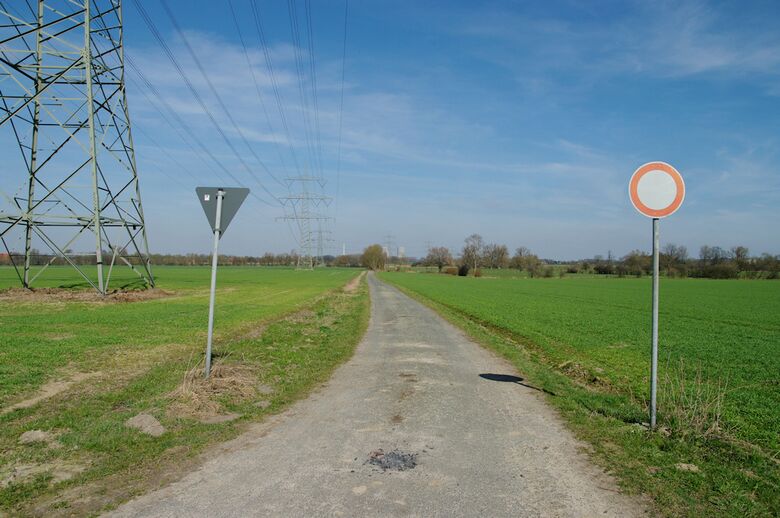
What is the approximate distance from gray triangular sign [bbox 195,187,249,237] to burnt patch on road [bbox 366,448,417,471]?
5.26 metres

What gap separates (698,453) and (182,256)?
202526 mm

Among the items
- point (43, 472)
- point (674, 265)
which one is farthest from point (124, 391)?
point (674, 265)

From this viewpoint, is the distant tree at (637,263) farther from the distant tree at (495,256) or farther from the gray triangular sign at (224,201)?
the gray triangular sign at (224,201)

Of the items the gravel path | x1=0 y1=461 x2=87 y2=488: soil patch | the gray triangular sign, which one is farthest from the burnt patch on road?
the gray triangular sign

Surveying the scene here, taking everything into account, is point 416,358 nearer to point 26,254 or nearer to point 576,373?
point 576,373

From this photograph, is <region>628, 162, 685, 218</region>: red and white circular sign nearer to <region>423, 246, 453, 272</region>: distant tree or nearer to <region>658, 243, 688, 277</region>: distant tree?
<region>658, 243, 688, 277</region>: distant tree

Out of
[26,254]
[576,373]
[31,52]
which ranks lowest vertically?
[576,373]

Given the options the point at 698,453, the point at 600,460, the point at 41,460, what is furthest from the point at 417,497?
the point at 41,460

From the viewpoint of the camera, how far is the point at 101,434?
602 centimetres

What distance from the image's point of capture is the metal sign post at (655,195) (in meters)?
6.24

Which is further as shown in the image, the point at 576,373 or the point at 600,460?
the point at 576,373

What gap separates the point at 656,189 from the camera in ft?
20.7

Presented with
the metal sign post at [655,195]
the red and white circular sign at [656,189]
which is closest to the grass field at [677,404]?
the metal sign post at [655,195]

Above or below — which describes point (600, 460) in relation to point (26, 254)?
below
